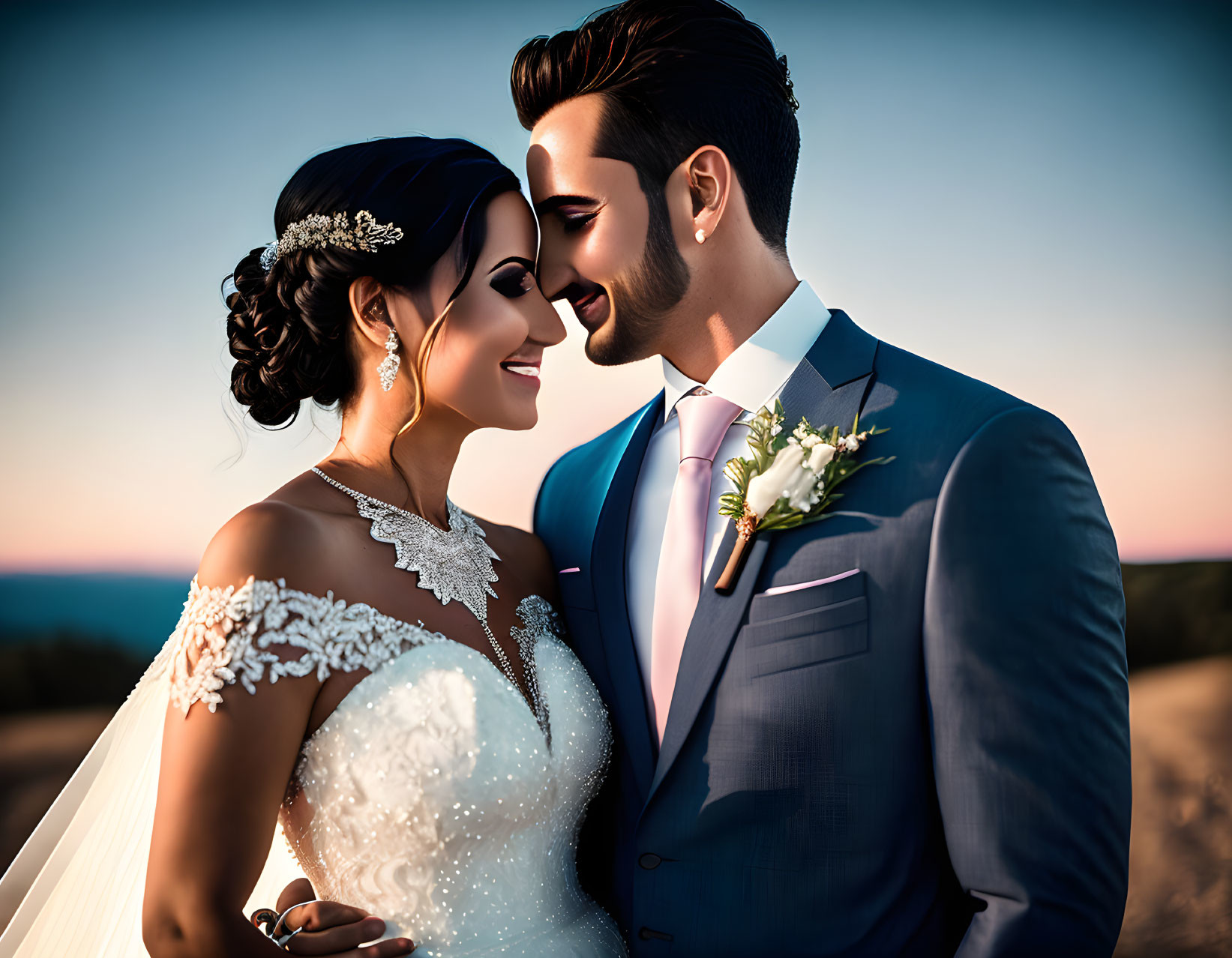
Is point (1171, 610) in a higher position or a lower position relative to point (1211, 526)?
lower

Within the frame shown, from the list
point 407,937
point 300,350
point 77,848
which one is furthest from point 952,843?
point 77,848

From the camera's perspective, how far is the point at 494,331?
6.44 ft

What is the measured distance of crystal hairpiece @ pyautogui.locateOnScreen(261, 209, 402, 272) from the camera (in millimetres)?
1871

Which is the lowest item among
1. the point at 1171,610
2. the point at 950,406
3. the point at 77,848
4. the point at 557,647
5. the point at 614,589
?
Answer: the point at 1171,610

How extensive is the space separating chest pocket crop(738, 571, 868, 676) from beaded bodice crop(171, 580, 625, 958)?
1.55 ft

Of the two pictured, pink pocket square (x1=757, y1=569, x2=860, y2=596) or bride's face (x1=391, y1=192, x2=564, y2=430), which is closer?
pink pocket square (x1=757, y1=569, x2=860, y2=596)

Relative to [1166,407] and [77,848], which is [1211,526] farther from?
[77,848]

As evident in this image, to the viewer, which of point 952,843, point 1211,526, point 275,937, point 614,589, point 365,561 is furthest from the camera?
point 1211,526

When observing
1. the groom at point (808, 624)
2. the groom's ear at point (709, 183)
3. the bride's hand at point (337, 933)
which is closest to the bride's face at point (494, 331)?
the groom at point (808, 624)

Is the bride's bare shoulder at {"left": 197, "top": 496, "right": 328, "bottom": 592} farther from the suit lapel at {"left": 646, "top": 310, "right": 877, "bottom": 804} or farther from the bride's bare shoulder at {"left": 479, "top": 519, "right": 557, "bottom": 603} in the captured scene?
the suit lapel at {"left": 646, "top": 310, "right": 877, "bottom": 804}

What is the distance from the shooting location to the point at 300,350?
2.01 metres

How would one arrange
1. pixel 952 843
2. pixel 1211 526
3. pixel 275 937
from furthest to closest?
pixel 1211 526 → pixel 275 937 → pixel 952 843

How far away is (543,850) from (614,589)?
1.87 feet

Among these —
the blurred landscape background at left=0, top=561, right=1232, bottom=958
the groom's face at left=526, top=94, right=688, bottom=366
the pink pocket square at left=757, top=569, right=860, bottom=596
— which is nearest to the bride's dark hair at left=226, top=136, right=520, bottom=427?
the groom's face at left=526, top=94, right=688, bottom=366
